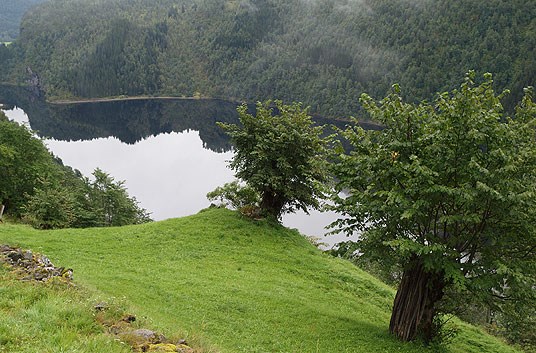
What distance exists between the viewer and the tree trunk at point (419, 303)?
17.4 metres

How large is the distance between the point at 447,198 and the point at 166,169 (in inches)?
4212

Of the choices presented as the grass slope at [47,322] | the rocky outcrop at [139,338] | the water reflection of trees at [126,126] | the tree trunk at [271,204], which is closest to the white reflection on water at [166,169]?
the water reflection of trees at [126,126]

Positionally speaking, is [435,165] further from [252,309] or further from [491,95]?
[252,309]

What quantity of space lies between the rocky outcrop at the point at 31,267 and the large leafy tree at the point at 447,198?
10511 mm

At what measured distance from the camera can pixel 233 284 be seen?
21.5m

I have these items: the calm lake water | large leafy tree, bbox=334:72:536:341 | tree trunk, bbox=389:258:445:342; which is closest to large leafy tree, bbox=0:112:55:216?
the calm lake water

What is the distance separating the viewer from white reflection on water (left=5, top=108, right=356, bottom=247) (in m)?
82.8

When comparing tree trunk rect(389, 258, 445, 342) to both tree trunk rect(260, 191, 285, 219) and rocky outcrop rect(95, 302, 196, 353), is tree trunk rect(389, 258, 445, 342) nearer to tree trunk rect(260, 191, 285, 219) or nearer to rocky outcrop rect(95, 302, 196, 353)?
rocky outcrop rect(95, 302, 196, 353)

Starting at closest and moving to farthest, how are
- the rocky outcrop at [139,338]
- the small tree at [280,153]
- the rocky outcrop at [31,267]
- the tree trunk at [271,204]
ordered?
1. the rocky outcrop at [139,338]
2. the rocky outcrop at [31,267]
3. the small tree at [280,153]
4. the tree trunk at [271,204]

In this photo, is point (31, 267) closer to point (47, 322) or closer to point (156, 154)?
point (47, 322)

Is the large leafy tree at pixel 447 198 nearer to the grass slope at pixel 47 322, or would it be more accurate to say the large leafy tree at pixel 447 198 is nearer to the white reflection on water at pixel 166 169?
the grass slope at pixel 47 322

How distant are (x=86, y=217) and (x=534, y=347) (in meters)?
41.3

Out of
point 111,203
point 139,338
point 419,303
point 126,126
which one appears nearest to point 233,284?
point 419,303

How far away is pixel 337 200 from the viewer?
17828 mm
